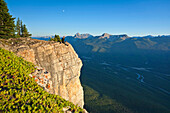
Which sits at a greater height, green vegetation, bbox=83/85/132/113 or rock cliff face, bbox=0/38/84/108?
rock cliff face, bbox=0/38/84/108

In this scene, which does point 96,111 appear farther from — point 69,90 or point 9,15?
point 9,15

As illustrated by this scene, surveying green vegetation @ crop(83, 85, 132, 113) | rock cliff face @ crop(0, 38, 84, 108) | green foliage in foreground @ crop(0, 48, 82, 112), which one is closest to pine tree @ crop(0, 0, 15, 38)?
rock cliff face @ crop(0, 38, 84, 108)

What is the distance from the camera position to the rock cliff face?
2629cm

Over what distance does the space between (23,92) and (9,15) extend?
35690mm

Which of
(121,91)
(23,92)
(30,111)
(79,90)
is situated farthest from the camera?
(121,91)

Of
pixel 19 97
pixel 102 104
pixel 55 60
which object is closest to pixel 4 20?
pixel 55 60

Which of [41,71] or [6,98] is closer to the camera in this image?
[6,98]

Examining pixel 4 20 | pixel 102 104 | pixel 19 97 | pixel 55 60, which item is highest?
pixel 4 20

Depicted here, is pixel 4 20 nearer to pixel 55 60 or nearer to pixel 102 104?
pixel 55 60

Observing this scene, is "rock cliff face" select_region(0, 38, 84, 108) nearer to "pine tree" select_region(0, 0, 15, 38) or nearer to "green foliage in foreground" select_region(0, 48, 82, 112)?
"pine tree" select_region(0, 0, 15, 38)

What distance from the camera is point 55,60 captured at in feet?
101

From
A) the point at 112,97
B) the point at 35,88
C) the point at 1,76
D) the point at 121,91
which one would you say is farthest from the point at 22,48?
the point at 121,91

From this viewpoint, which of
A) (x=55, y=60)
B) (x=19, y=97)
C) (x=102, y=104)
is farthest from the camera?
(x=102, y=104)

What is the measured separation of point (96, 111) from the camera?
6662cm
